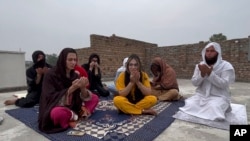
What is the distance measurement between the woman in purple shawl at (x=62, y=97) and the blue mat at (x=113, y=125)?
0.14 metres

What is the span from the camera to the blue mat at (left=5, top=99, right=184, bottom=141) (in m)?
2.38

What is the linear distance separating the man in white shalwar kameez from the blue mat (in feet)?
1.57

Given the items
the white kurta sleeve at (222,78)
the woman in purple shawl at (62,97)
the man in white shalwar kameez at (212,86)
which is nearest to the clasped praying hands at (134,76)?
the woman in purple shawl at (62,97)

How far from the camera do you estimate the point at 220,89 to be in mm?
3246

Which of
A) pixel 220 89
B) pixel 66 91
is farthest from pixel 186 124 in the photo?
pixel 66 91

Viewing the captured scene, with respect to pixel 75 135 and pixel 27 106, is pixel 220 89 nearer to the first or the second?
pixel 75 135

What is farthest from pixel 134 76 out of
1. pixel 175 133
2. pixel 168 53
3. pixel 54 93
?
pixel 168 53

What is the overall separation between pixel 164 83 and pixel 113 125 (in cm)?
237

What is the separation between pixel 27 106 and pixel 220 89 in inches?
142

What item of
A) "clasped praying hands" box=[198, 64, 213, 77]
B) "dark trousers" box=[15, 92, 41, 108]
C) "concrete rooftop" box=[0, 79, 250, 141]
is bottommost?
"concrete rooftop" box=[0, 79, 250, 141]

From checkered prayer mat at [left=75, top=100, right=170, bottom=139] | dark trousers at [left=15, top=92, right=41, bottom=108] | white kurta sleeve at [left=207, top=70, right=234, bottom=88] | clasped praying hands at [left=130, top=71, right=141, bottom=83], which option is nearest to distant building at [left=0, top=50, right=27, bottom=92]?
dark trousers at [left=15, top=92, right=41, bottom=108]

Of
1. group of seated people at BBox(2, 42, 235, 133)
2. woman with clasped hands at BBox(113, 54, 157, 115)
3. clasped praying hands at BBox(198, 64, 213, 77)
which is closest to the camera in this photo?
group of seated people at BBox(2, 42, 235, 133)

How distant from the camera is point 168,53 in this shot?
12844 mm

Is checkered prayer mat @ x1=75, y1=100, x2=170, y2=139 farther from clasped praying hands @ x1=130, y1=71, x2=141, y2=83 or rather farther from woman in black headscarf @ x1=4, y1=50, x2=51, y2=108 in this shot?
woman in black headscarf @ x1=4, y1=50, x2=51, y2=108
